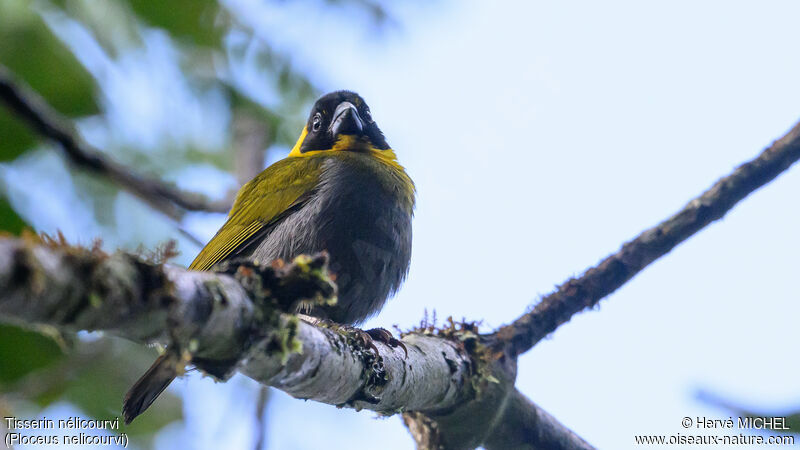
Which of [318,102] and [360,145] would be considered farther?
[318,102]

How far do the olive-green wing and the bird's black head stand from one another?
48cm

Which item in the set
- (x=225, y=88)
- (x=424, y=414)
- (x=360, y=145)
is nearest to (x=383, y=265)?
(x=424, y=414)

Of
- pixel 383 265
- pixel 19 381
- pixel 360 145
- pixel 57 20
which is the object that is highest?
pixel 360 145

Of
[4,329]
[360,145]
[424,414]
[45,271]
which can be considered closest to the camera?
[45,271]

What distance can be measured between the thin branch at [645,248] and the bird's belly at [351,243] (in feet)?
2.18

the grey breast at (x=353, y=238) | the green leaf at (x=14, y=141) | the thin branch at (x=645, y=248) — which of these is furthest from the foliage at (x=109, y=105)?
the thin branch at (x=645, y=248)

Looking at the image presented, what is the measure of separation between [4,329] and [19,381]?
9.8 inches

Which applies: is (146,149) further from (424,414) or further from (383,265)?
(424,414)

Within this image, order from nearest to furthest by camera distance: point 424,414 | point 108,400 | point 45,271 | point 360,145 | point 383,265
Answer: point 45,271 < point 424,414 < point 383,265 < point 108,400 < point 360,145

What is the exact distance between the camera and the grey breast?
142 inches

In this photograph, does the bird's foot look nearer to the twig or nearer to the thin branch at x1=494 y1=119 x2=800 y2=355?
the thin branch at x1=494 y1=119 x2=800 y2=355

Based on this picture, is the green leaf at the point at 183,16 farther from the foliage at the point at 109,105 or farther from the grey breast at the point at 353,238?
the grey breast at the point at 353,238

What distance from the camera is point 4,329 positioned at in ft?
8.84

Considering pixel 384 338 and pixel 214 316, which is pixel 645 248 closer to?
pixel 384 338
